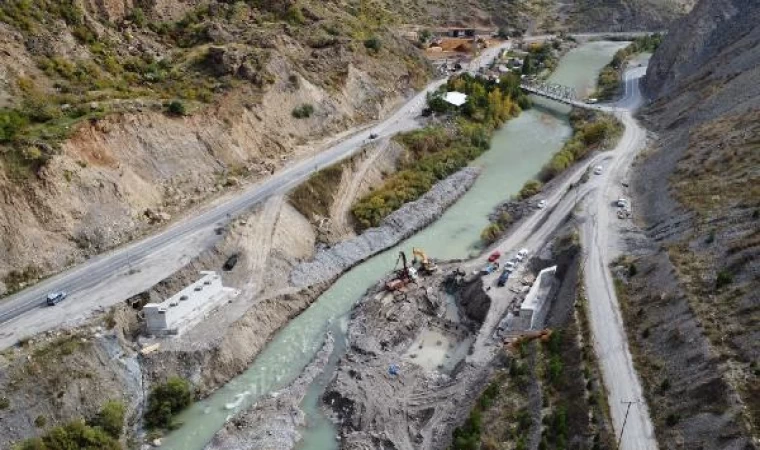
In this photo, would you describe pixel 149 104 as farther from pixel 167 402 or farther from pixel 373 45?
pixel 373 45

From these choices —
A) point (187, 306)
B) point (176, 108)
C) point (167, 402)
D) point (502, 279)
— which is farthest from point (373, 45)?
point (167, 402)

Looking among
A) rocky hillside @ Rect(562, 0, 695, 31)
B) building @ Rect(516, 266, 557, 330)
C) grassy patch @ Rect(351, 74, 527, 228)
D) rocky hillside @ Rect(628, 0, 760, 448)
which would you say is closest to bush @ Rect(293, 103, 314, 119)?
grassy patch @ Rect(351, 74, 527, 228)

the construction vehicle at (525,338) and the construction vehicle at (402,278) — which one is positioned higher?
the construction vehicle at (525,338)

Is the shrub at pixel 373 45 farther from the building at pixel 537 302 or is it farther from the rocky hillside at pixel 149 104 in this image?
the building at pixel 537 302

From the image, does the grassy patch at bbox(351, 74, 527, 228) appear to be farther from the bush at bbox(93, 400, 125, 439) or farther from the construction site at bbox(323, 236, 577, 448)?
the bush at bbox(93, 400, 125, 439)

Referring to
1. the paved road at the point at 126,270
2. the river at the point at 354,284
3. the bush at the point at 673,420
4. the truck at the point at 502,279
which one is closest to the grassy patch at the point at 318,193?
the paved road at the point at 126,270

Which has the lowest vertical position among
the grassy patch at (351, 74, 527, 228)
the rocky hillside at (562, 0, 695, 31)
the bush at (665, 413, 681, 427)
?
the bush at (665, 413, 681, 427)
